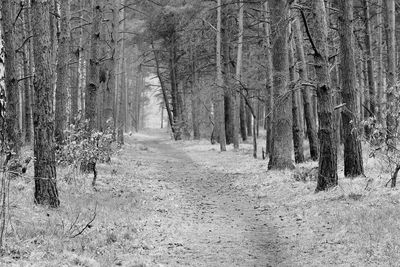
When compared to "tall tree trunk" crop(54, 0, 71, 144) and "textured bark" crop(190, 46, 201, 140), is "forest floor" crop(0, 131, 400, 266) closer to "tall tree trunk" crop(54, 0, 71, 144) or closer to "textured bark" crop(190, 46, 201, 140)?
"tall tree trunk" crop(54, 0, 71, 144)

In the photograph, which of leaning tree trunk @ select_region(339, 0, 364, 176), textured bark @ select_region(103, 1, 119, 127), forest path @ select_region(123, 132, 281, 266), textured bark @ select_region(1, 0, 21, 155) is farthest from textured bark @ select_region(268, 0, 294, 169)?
textured bark @ select_region(1, 0, 21, 155)

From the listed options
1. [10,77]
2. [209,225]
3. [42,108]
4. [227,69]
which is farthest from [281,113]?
[227,69]

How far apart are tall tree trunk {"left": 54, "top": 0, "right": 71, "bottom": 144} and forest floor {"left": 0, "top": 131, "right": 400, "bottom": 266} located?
2541 millimetres

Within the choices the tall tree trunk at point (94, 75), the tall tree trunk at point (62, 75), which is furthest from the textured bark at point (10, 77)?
the tall tree trunk at point (94, 75)

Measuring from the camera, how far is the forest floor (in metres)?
6.44

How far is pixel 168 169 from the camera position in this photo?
18656 millimetres

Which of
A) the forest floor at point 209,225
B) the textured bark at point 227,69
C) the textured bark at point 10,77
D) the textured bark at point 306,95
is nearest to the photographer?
the forest floor at point 209,225

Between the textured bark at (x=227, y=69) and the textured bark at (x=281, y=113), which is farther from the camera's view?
the textured bark at (x=227, y=69)

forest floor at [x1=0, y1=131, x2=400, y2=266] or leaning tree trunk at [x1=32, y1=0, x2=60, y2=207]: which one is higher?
leaning tree trunk at [x1=32, y1=0, x2=60, y2=207]

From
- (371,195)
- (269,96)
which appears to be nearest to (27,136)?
(269,96)

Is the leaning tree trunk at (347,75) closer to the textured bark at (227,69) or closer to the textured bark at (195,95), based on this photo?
the textured bark at (227,69)

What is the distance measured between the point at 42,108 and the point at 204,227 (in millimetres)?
3946

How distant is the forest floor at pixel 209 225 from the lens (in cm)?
644

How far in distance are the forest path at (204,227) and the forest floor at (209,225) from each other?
21 mm
